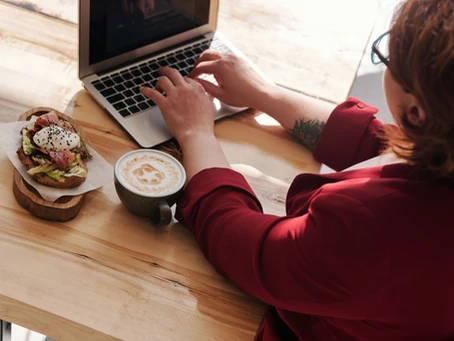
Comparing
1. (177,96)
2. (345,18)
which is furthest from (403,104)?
(345,18)

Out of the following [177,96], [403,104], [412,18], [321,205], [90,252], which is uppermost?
[412,18]

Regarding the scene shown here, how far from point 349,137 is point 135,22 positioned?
0.48 metres

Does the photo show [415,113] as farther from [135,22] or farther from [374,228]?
[135,22]

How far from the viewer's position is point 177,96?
1.18 m

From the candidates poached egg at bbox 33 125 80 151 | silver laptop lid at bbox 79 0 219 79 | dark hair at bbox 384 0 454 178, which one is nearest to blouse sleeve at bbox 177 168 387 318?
dark hair at bbox 384 0 454 178

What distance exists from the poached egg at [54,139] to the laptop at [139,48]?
0.51ft

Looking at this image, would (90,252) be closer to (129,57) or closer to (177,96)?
(177,96)

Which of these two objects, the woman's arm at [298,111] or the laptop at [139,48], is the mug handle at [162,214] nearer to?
the laptop at [139,48]

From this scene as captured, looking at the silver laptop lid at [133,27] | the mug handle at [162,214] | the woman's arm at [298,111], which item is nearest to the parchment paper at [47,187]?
the mug handle at [162,214]

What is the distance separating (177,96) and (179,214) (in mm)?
269

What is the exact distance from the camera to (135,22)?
4.12ft

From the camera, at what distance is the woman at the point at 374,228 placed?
74 cm

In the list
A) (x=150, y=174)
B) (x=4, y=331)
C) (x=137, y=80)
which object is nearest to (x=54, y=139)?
Result: (x=150, y=174)

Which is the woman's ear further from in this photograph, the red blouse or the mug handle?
the mug handle
